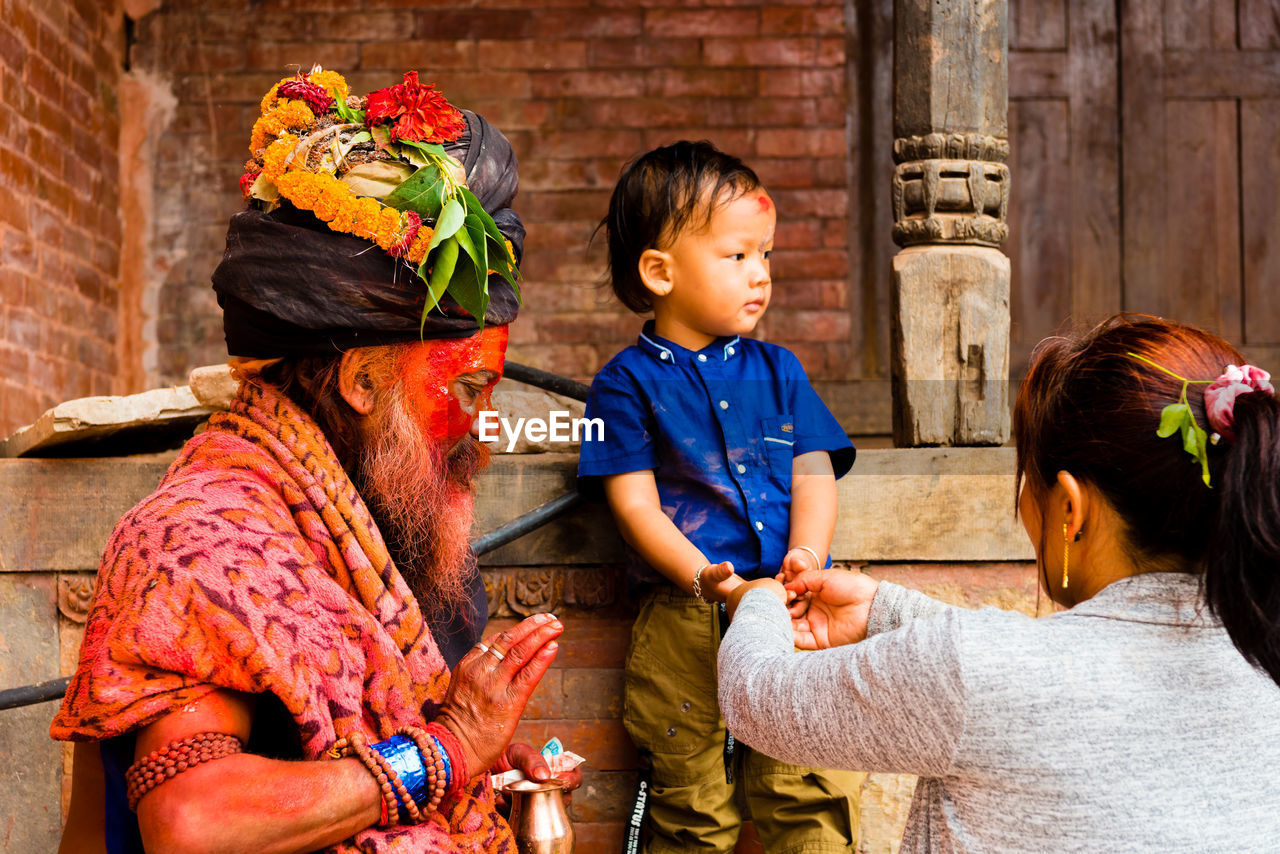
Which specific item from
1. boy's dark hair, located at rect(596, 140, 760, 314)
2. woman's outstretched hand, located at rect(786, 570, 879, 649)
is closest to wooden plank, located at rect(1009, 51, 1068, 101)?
boy's dark hair, located at rect(596, 140, 760, 314)

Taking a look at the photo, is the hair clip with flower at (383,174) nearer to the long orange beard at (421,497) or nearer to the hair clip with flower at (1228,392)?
the long orange beard at (421,497)

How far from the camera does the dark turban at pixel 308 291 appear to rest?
66.1 inches

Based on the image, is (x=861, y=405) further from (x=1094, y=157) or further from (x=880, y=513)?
(x=880, y=513)

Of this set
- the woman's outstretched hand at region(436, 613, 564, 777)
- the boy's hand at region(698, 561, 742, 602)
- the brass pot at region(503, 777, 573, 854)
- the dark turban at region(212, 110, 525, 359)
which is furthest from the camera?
the boy's hand at region(698, 561, 742, 602)

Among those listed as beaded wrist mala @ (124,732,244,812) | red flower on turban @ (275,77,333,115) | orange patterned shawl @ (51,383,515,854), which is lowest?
beaded wrist mala @ (124,732,244,812)

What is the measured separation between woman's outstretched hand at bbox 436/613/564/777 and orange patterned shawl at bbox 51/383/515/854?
0.07 m

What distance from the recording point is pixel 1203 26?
566cm

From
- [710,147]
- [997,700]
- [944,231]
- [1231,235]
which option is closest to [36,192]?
[710,147]

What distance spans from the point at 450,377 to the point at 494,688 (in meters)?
0.51

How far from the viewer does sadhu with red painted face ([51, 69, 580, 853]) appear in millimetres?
1381

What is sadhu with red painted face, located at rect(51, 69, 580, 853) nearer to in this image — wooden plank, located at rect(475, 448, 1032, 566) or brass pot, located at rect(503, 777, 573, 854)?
brass pot, located at rect(503, 777, 573, 854)

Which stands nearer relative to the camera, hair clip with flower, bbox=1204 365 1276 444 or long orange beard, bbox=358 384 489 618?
hair clip with flower, bbox=1204 365 1276 444

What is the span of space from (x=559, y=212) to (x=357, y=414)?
158 inches

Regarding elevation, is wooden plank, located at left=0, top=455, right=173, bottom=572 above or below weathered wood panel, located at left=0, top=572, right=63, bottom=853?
above
